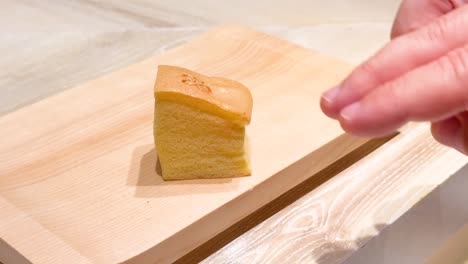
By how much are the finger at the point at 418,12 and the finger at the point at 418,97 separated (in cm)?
25

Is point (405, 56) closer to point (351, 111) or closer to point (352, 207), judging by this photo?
point (351, 111)

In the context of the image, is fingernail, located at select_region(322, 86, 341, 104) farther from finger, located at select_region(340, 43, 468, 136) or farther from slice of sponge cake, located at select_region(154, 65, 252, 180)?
slice of sponge cake, located at select_region(154, 65, 252, 180)

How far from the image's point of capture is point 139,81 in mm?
1213

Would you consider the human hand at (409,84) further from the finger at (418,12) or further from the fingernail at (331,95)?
the finger at (418,12)

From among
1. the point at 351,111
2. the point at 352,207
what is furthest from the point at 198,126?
the point at 351,111

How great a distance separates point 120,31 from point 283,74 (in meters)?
0.54

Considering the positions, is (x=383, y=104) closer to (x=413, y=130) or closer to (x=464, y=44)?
(x=464, y=44)

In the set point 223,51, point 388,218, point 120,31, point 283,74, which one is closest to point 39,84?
point 120,31

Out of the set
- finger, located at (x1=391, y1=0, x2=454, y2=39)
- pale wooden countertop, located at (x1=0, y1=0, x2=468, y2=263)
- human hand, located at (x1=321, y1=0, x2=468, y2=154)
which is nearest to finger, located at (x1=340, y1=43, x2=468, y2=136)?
human hand, located at (x1=321, y1=0, x2=468, y2=154)

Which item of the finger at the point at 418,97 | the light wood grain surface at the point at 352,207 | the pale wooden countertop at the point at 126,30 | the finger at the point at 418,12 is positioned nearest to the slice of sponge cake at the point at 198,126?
the light wood grain surface at the point at 352,207

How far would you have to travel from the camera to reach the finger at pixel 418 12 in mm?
848

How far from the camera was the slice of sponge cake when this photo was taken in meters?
0.93

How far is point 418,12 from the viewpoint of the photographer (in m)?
0.86

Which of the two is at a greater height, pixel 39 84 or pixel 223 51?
pixel 223 51
